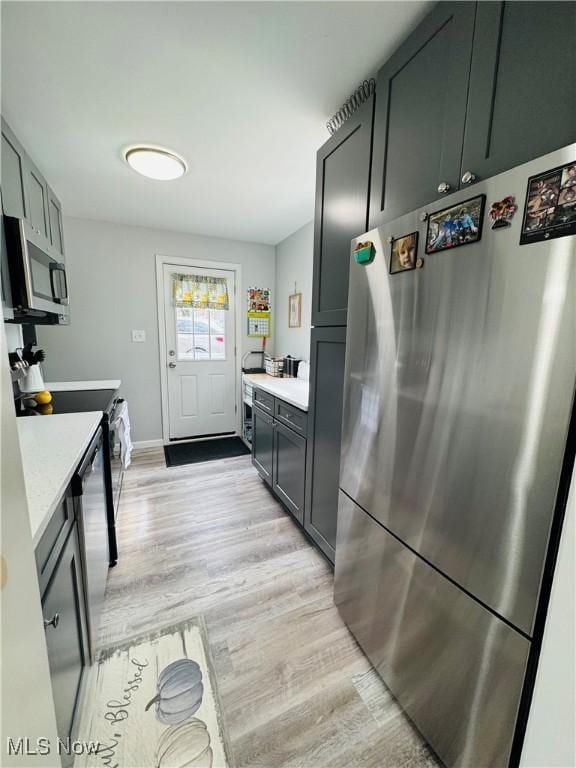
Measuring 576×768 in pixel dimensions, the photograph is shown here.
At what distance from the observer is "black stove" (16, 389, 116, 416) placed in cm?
166

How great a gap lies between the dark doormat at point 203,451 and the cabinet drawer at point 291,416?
1293 mm

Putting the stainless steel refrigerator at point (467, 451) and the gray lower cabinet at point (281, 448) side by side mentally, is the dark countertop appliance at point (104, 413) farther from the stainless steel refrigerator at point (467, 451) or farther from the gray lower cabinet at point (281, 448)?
the stainless steel refrigerator at point (467, 451)

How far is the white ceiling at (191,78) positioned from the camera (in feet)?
3.38

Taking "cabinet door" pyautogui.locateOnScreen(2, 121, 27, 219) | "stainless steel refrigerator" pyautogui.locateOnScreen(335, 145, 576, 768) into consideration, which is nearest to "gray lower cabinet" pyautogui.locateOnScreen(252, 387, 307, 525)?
"stainless steel refrigerator" pyautogui.locateOnScreen(335, 145, 576, 768)

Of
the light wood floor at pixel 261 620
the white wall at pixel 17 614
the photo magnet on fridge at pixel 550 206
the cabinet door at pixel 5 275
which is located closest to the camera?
the white wall at pixel 17 614

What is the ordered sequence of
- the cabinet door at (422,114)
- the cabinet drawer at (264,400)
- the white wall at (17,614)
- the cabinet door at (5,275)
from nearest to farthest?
the white wall at (17,614) → the cabinet door at (422,114) → the cabinet door at (5,275) → the cabinet drawer at (264,400)

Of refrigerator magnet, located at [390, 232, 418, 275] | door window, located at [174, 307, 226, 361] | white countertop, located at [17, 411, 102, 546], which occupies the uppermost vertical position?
refrigerator magnet, located at [390, 232, 418, 275]

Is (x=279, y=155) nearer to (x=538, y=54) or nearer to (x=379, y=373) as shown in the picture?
(x=538, y=54)

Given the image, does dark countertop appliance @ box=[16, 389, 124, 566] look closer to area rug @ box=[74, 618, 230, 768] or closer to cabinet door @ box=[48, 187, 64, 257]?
area rug @ box=[74, 618, 230, 768]

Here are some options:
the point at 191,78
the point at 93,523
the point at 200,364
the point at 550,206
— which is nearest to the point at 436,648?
the point at 550,206

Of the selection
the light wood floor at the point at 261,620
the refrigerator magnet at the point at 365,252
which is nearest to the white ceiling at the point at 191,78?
the refrigerator magnet at the point at 365,252

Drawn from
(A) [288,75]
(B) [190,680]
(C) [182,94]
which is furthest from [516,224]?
(B) [190,680]

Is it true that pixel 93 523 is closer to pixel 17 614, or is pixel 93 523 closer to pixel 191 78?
pixel 17 614

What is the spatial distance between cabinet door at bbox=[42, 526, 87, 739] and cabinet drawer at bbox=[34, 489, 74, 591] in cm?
4
